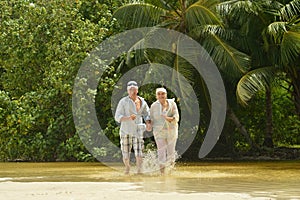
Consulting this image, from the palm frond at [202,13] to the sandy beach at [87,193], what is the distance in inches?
321

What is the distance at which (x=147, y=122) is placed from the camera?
12.1 meters

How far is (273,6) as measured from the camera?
1817 cm

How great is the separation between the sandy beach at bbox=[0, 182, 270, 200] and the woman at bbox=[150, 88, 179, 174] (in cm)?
207

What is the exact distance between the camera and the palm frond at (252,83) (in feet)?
54.4

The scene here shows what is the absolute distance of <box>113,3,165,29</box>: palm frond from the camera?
59.9ft

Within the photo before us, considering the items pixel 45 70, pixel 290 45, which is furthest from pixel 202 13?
pixel 45 70

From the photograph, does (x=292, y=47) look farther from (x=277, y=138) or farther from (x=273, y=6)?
(x=277, y=138)

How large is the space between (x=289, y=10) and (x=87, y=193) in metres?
10.5

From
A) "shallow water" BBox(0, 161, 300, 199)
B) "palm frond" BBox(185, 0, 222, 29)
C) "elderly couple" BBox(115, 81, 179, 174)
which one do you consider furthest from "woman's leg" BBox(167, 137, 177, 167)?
"palm frond" BBox(185, 0, 222, 29)

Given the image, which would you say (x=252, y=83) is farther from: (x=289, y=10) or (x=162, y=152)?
(x=162, y=152)

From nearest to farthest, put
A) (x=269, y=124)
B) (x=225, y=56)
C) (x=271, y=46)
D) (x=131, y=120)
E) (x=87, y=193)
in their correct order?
(x=87, y=193), (x=131, y=120), (x=225, y=56), (x=271, y=46), (x=269, y=124)

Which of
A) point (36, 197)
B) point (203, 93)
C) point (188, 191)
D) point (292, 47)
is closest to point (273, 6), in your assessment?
point (292, 47)

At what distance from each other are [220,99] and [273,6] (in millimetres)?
2955

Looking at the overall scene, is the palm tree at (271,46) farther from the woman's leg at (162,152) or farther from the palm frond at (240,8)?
the woman's leg at (162,152)
